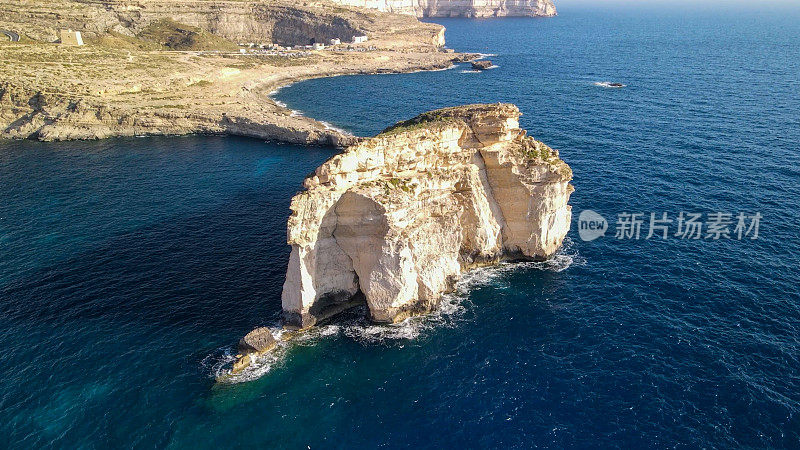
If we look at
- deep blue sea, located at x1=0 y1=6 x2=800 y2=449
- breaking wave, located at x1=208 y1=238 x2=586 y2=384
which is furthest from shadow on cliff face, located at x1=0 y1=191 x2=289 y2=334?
breaking wave, located at x1=208 y1=238 x2=586 y2=384

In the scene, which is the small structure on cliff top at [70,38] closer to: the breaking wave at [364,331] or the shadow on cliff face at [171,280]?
the shadow on cliff face at [171,280]

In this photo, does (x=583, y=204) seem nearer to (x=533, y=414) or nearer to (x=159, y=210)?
(x=533, y=414)

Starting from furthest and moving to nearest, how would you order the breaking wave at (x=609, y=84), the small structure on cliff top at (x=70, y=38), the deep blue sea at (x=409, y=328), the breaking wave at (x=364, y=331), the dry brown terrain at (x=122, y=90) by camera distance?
the small structure on cliff top at (x=70, y=38) < the breaking wave at (x=609, y=84) < the dry brown terrain at (x=122, y=90) < the breaking wave at (x=364, y=331) < the deep blue sea at (x=409, y=328)

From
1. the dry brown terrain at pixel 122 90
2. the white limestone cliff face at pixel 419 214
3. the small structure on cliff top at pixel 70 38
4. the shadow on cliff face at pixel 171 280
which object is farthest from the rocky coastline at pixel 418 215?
the small structure on cliff top at pixel 70 38

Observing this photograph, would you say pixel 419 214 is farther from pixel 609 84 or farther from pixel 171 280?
pixel 609 84

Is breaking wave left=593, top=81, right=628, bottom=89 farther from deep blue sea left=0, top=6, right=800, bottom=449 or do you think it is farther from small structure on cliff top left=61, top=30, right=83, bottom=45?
small structure on cliff top left=61, top=30, right=83, bottom=45

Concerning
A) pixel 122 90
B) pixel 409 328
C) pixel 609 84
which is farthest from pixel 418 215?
pixel 609 84

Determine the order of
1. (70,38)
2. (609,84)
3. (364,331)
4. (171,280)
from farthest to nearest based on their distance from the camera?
(70,38) → (609,84) → (171,280) → (364,331)
